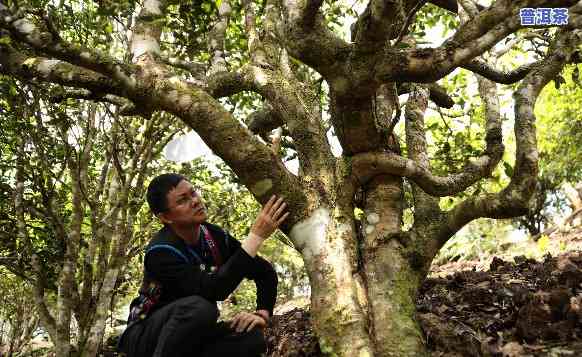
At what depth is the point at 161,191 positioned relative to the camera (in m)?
3.23

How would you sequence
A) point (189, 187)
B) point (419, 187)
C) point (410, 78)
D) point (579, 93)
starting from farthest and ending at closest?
point (579, 93)
point (419, 187)
point (189, 187)
point (410, 78)

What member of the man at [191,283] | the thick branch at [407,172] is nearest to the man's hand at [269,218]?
the man at [191,283]

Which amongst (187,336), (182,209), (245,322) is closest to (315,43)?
(182,209)

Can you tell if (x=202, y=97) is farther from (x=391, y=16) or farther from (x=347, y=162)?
(x=391, y=16)

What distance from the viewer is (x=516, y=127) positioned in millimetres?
3521

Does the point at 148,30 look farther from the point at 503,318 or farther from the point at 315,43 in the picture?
the point at 503,318

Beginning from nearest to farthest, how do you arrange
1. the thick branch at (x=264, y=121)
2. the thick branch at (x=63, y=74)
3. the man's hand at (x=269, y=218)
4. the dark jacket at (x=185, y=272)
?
the dark jacket at (x=185, y=272), the man's hand at (x=269, y=218), the thick branch at (x=63, y=74), the thick branch at (x=264, y=121)

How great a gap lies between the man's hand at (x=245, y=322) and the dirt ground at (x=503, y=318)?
635mm

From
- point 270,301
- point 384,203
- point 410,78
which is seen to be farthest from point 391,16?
point 270,301

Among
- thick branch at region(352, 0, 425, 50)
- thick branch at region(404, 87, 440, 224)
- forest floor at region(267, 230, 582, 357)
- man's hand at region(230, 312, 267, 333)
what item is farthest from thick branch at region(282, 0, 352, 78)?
forest floor at region(267, 230, 582, 357)

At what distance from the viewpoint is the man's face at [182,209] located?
3.21m

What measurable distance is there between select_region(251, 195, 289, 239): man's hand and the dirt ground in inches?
43.9

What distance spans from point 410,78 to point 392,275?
152cm

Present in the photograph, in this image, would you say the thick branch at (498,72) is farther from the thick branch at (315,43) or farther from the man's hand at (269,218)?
the man's hand at (269,218)
